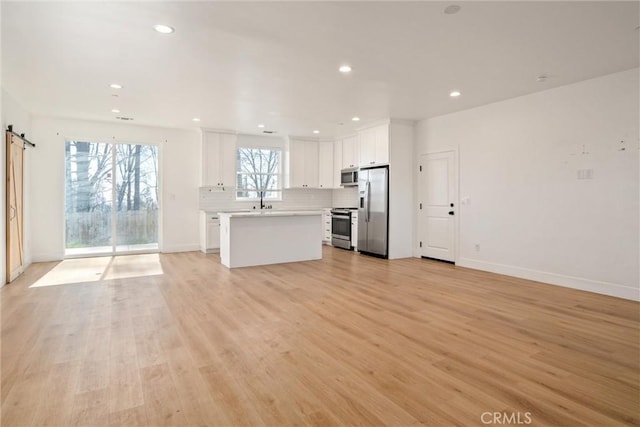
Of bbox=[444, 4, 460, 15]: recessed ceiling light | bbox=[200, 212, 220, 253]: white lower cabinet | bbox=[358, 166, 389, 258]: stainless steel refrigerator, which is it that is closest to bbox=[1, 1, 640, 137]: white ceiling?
bbox=[444, 4, 460, 15]: recessed ceiling light

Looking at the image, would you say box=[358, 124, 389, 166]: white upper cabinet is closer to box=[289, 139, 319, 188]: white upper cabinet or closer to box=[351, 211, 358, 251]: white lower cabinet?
box=[351, 211, 358, 251]: white lower cabinet

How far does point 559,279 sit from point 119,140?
8445mm

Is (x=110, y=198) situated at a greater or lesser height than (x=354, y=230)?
greater

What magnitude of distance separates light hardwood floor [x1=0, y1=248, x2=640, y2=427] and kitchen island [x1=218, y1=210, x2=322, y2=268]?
1.41m

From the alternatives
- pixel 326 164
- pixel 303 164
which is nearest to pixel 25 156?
pixel 303 164

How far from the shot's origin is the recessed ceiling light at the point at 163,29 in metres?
3.17

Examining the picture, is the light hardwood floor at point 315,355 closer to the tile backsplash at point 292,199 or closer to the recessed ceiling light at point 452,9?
the recessed ceiling light at point 452,9

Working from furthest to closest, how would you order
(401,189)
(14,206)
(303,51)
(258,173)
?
(258,173), (401,189), (14,206), (303,51)

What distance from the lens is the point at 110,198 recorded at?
7395mm

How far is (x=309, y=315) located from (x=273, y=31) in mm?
2844

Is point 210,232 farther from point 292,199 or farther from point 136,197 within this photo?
point 292,199

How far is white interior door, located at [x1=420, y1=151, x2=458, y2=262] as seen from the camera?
6.53m

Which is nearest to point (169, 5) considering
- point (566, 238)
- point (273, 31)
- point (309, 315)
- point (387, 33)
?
point (273, 31)

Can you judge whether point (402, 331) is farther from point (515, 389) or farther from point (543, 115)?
point (543, 115)
